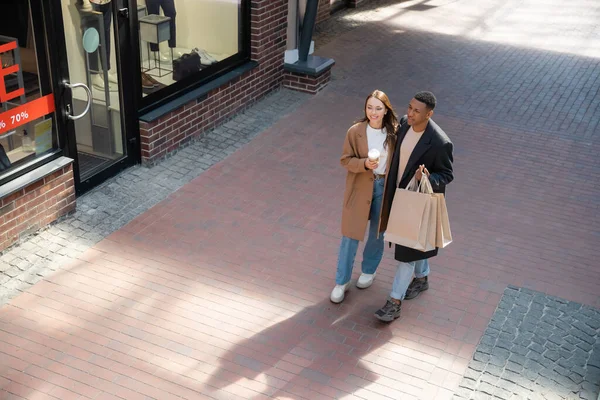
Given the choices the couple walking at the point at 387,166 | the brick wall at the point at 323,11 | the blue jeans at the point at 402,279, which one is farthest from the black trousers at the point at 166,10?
the brick wall at the point at 323,11

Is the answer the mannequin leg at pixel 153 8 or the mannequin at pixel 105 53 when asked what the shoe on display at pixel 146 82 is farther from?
the mannequin at pixel 105 53

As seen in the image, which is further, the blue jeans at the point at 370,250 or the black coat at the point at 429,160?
the blue jeans at the point at 370,250

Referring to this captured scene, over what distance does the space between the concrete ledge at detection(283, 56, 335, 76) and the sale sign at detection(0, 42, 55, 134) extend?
4.36 meters

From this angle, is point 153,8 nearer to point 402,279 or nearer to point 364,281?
point 364,281

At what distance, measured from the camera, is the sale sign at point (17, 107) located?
618cm

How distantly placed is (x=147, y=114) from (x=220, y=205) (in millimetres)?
1419

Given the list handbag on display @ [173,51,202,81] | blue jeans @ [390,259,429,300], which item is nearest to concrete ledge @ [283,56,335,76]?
handbag on display @ [173,51,202,81]

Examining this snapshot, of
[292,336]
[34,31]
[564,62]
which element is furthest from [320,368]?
[564,62]

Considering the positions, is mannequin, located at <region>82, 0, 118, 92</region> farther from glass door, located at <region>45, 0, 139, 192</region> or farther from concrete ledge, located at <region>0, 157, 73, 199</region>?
concrete ledge, located at <region>0, 157, 73, 199</region>

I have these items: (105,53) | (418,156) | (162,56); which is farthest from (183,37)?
(418,156)

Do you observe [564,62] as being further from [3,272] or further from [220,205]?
[3,272]

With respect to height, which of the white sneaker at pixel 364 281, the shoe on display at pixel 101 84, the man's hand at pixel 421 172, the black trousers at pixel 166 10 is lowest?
the white sneaker at pixel 364 281

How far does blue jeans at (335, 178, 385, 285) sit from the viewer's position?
567 centimetres

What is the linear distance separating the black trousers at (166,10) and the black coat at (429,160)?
148 inches
